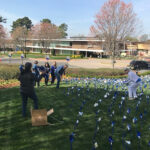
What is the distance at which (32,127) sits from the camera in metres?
5.18

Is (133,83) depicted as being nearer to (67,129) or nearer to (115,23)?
(67,129)

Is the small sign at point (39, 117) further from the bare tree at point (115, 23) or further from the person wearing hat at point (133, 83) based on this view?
the bare tree at point (115, 23)

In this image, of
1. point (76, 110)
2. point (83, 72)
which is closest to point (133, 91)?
point (76, 110)

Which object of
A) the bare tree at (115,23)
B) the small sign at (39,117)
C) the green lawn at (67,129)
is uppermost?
the bare tree at (115,23)

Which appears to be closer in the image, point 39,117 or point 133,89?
point 39,117

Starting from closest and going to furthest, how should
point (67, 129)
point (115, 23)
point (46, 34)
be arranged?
point (67, 129), point (115, 23), point (46, 34)

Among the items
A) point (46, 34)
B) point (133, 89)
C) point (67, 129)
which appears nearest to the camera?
point (67, 129)

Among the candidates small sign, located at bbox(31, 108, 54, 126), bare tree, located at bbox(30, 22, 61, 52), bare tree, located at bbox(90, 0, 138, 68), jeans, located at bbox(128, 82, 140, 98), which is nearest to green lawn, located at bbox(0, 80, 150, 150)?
small sign, located at bbox(31, 108, 54, 126)

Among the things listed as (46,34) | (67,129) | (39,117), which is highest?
(46,34)

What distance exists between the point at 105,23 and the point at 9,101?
21412mm

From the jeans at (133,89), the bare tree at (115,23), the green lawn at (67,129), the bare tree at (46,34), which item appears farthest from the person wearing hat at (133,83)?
the bare tree at (46,34)

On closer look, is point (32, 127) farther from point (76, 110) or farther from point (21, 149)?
point (76, 110)

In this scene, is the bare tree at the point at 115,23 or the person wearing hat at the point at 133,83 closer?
the person wearing hat at the point at 133,83

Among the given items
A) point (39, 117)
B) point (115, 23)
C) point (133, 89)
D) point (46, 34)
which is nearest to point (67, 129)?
point (39, 117)
